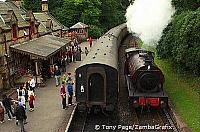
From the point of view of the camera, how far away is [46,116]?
58.1ft

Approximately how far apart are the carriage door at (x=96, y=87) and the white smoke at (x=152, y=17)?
1121 centimetres

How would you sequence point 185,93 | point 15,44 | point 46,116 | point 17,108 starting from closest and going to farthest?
point 17,108
point 46,116
point 185,93
point 15,44

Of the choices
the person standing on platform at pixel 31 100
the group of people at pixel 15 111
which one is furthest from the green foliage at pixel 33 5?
the group of people at pixel 15 111

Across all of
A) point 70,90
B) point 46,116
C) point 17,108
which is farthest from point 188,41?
point 17,108

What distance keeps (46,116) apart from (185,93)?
903 cm

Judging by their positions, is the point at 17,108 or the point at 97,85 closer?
the point at 17,108

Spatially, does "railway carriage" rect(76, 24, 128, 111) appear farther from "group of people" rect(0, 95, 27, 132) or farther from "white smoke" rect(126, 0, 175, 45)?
"white smoke" rect(126, 0, 175, 45)

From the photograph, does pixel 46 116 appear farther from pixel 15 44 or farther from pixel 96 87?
pixel 15 44

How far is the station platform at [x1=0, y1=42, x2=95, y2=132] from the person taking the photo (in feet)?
52.2

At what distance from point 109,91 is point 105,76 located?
820 mm

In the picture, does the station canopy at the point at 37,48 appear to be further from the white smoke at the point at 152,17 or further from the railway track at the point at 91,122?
the white smoke at the point at 152,17

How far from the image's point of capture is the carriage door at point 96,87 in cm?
1653

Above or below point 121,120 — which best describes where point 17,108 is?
above

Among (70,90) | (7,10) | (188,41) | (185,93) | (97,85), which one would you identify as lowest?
(185,93)
